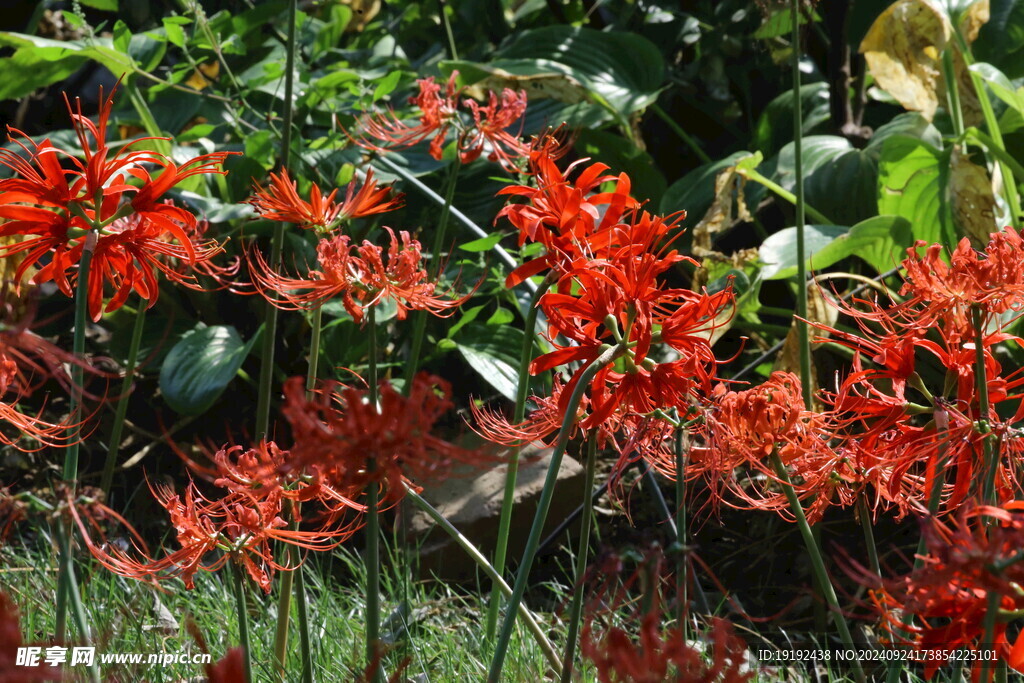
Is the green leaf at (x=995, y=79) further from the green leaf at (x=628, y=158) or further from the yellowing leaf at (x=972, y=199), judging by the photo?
the green leaf at (x=628, y=158)

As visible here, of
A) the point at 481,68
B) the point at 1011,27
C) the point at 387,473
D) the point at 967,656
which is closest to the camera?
the point at 387,473

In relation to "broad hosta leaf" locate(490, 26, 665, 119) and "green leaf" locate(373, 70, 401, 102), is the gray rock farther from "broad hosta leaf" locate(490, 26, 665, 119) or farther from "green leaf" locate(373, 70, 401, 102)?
"broad hosta leaf" locate(490, 26, 665, 119)

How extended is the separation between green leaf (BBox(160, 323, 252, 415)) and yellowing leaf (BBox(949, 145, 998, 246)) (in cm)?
149

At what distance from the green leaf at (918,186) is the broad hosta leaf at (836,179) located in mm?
227

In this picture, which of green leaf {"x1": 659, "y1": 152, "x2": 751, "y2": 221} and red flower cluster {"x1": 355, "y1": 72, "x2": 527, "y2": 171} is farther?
green leaf {"x1": 659, "y1": 152, "x2": 751, "y2": 221}

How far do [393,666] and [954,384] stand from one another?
27.3 inches

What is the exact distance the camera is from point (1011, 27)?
102 inches

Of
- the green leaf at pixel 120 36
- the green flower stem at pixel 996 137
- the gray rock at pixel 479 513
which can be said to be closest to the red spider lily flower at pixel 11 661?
the gray rock at pixel 479 513

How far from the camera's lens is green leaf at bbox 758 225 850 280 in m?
1.93

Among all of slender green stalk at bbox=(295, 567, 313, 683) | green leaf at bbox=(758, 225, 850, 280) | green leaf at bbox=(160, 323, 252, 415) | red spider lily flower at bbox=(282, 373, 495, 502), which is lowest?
green leaf at bbox=(160, 323, 252, 415)

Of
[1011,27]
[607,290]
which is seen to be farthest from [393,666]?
[1011,27]

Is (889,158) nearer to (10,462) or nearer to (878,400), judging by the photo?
(878,400)

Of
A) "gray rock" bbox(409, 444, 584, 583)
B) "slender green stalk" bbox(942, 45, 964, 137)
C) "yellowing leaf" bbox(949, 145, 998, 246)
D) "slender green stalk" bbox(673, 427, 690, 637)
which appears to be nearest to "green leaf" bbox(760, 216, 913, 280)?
"yellowing leaf" bbox(949, 145, 998, 246)

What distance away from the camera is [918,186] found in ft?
7.13
